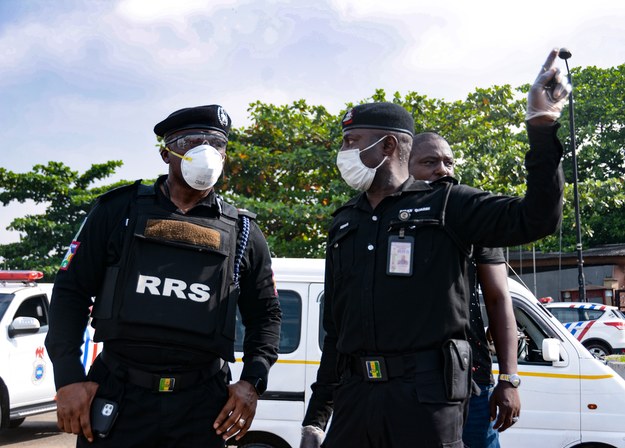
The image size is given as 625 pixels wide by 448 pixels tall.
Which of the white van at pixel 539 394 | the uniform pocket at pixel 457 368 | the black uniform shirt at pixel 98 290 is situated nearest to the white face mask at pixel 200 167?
the black uniform shirt at pixel 98 290

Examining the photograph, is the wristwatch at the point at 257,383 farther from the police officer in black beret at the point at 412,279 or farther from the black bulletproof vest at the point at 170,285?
the police officer in black beret at the point at 412,279

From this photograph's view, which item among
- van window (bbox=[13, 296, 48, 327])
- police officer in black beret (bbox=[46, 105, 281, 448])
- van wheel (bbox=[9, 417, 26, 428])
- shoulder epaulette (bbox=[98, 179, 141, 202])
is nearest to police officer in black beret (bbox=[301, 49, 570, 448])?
police officer in black beret (bbox=[46, 105, 281, 448])

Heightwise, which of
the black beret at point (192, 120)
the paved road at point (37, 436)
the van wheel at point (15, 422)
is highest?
the black beret at point (192, 120)

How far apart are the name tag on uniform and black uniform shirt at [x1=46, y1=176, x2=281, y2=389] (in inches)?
26.9

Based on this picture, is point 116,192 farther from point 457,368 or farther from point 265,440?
point 265,440

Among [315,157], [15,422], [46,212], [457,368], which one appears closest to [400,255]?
[457,368]

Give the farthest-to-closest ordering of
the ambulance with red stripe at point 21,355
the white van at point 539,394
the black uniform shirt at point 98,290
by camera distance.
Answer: the ambulance with red stripe at point 21,355, the white van at point 539,394, the black uniform shirt at point 98,290

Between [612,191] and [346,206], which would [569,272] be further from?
[346,206]

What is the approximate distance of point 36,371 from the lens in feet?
28.1

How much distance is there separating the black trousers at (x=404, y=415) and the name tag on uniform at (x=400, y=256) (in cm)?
37

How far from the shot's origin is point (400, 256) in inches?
103

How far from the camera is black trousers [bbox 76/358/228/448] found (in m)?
2.58

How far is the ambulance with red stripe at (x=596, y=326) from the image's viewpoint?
17.7 meters

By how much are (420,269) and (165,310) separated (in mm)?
968
